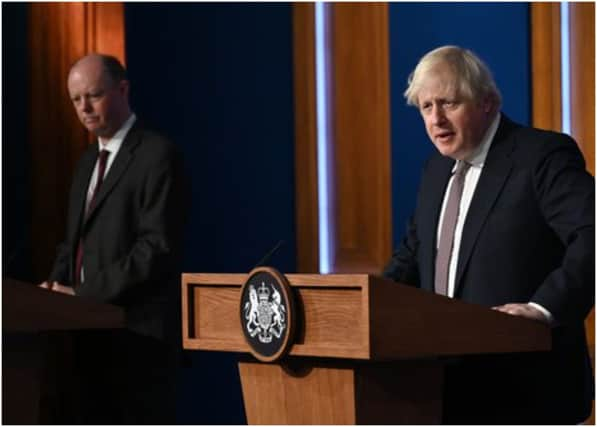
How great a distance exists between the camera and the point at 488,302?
338 cm

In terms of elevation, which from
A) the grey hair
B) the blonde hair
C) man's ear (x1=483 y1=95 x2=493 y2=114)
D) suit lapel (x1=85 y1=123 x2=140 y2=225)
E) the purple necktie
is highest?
the grey hair

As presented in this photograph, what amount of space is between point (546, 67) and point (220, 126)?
1.55 m

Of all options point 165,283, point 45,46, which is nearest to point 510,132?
point 165,283

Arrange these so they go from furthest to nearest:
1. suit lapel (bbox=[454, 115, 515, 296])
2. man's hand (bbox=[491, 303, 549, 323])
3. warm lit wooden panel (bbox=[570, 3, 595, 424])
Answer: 1. warm lit wooden panel (bbox=[570, 3, 595, 424])
2. suit lapel (bbox=[454, 115, 515, 296])
3. man's hand (bbox=[491, 303, 549, 323])

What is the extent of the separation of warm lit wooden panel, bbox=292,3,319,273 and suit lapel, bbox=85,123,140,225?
130 cm

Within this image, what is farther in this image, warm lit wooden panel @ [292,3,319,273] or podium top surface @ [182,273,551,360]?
warm lit wooden panel @ [292,3,319,273]

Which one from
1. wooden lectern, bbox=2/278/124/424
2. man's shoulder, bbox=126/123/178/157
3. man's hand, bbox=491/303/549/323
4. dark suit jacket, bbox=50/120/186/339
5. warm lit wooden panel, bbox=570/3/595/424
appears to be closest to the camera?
man's hand, bbox=491/303/549/323

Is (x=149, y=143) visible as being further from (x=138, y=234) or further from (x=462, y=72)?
(x=462, y=72)

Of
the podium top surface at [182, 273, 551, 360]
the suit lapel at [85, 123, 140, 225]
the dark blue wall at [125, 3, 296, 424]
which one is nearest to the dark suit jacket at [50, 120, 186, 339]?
the suit lapel at [85, 123, 140, 225]

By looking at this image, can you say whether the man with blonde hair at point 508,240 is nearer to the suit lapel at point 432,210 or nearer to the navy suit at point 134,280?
the suit lapel at point 432,210

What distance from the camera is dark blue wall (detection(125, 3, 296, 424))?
19.6ft

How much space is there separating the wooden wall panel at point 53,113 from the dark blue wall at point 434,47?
124 cm

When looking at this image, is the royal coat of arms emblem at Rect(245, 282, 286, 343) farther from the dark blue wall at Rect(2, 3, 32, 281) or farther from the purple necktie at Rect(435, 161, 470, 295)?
the dark blue wall at Rect(2, 3, 32, 281)

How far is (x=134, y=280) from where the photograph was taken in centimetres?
446
